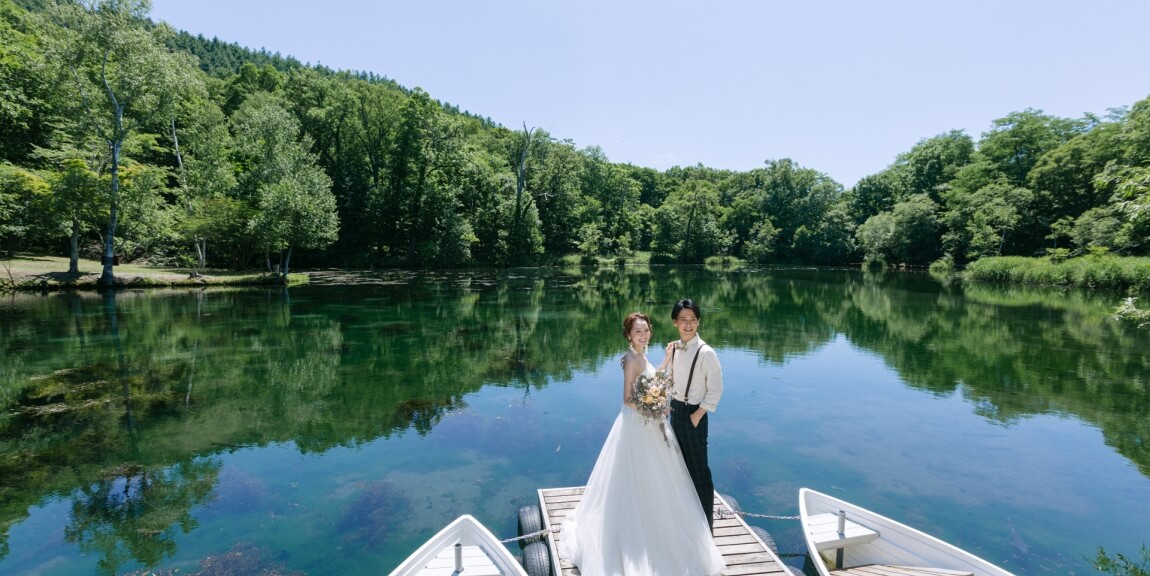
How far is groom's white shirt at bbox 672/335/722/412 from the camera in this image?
424 cm

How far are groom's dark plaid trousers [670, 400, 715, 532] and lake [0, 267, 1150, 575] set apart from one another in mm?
2165

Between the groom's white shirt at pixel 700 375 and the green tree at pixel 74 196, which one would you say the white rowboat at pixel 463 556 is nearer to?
the groom's white shirt at pixel 700 375

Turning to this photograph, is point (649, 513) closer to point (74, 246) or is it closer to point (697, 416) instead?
point (697, 416)

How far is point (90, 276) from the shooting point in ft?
96.0

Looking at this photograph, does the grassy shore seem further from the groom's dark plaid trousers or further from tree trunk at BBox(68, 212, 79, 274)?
the groom's dark plaid trousers

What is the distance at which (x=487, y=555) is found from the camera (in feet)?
15.5

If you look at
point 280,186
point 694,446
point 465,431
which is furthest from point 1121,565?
point 280,186

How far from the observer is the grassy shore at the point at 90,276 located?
88.9ft

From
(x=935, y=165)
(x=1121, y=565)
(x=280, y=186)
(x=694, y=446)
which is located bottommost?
(x=1121, y=565)

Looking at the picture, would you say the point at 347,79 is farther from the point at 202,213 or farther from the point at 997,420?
the point at 997,420

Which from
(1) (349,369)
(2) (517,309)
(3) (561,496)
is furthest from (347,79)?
(3) (561,496)

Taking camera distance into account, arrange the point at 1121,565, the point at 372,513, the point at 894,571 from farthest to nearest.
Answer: the point at 372,513, the point at 1121,565, the point at 894,571

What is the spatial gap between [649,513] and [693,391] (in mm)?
1050

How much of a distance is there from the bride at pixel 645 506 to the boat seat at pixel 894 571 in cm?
145
